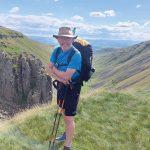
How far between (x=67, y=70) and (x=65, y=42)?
2.87ft

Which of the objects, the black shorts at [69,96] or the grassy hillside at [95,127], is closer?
the black shorts at [69,96]

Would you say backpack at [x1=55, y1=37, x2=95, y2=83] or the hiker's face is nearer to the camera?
the hiker's face

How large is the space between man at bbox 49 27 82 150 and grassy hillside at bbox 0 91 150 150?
73.9 inches

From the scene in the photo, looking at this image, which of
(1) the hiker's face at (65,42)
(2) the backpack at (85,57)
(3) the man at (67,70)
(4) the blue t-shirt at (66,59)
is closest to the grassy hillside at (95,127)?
(3) the man at (67,70)

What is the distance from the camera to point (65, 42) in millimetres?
11875

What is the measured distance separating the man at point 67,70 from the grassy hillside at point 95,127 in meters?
1.88

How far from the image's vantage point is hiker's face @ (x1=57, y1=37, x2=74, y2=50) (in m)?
11.8

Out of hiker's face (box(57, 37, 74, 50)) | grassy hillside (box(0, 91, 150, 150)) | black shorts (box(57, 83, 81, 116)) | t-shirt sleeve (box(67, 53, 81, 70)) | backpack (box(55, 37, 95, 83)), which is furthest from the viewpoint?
grassy hillside (box(0, 91, 150, 150))

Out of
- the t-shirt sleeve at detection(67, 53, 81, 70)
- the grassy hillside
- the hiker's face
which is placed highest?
the hiker's face

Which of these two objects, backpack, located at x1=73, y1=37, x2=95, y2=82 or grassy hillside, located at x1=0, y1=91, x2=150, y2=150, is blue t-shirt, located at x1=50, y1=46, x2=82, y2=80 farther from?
grassy hillside, located at x1=0, y1=91, x2=150, y2=150

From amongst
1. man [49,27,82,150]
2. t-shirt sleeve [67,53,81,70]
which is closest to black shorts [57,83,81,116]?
man [49,27,82,150]

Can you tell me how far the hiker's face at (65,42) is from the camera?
11809 mm

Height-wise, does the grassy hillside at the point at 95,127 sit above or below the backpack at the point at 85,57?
below

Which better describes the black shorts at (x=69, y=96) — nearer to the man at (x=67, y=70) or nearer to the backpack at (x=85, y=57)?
the man at (x=67, y=70)
